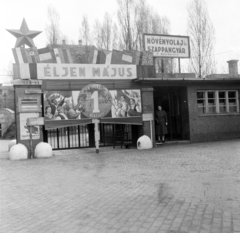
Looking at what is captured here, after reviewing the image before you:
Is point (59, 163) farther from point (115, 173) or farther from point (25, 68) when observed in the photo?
point (25, 68)

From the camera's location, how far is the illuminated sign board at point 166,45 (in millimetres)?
18441

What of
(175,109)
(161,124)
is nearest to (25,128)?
(161,124)

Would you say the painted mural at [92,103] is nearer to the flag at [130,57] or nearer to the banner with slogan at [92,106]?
the banner with slogan at [92,106]

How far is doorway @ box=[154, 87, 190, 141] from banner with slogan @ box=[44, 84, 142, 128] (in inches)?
120

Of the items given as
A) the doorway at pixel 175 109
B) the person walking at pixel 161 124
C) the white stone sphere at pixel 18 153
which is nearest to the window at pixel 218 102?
the doorway at pixel 175 109

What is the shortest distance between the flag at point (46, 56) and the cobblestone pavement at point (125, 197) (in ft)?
18.7

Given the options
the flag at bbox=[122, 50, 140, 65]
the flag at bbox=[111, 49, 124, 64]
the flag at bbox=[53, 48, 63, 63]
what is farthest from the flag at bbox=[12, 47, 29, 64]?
the flag at bbox=[122, 50, 140, 65]

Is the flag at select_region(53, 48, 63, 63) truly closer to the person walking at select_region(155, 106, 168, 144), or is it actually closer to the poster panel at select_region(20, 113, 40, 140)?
the poster panel at select_region(20, 113, 40, 140)

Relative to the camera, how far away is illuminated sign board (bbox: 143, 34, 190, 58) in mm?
18441

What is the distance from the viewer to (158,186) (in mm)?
7457

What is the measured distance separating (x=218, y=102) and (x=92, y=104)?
25.0 feet

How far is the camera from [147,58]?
55.1 feet

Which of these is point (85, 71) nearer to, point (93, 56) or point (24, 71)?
point (93, 56)

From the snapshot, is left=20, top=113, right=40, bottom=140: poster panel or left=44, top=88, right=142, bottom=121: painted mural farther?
left=44, top=88, right=142, bottom=121: painted mural
